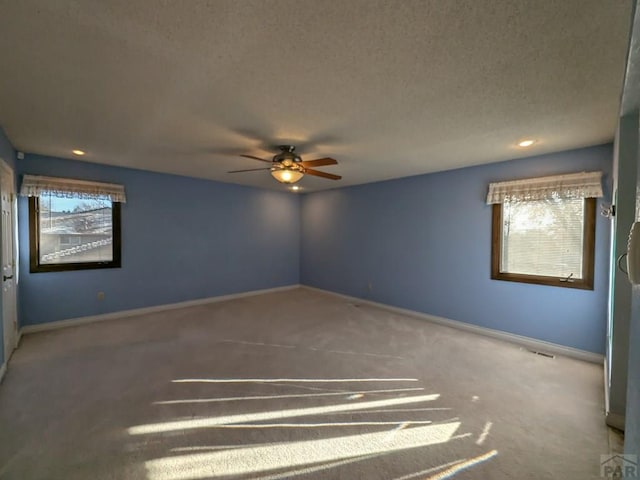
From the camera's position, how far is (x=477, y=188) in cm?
379

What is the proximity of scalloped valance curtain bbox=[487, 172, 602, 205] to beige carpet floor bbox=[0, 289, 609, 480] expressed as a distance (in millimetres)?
1801

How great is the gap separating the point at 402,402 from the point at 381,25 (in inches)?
99.4

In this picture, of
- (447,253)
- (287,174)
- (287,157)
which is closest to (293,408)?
(287,174)

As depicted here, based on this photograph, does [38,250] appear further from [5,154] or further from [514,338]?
[514,338]

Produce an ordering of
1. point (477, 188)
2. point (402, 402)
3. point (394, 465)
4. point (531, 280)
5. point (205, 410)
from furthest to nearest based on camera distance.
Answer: point (477, 188)
point (531, 280)
point (402, 402)
point (205, 410)
point (394, 465)

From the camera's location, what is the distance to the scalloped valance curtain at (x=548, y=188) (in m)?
2.89

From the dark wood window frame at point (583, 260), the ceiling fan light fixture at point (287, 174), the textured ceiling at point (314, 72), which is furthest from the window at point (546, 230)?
the ceiling fan light fixture at point (287, 174)

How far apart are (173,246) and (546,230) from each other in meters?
5.47

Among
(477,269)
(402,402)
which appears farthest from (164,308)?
(477,269)

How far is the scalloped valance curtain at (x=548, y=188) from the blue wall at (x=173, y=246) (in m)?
4.15

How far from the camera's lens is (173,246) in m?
4.76

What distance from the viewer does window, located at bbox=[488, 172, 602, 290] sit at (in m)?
2.97

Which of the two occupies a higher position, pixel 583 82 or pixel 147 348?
pixel 583 82

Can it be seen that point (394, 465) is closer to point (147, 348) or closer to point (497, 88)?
point (497, 88)
